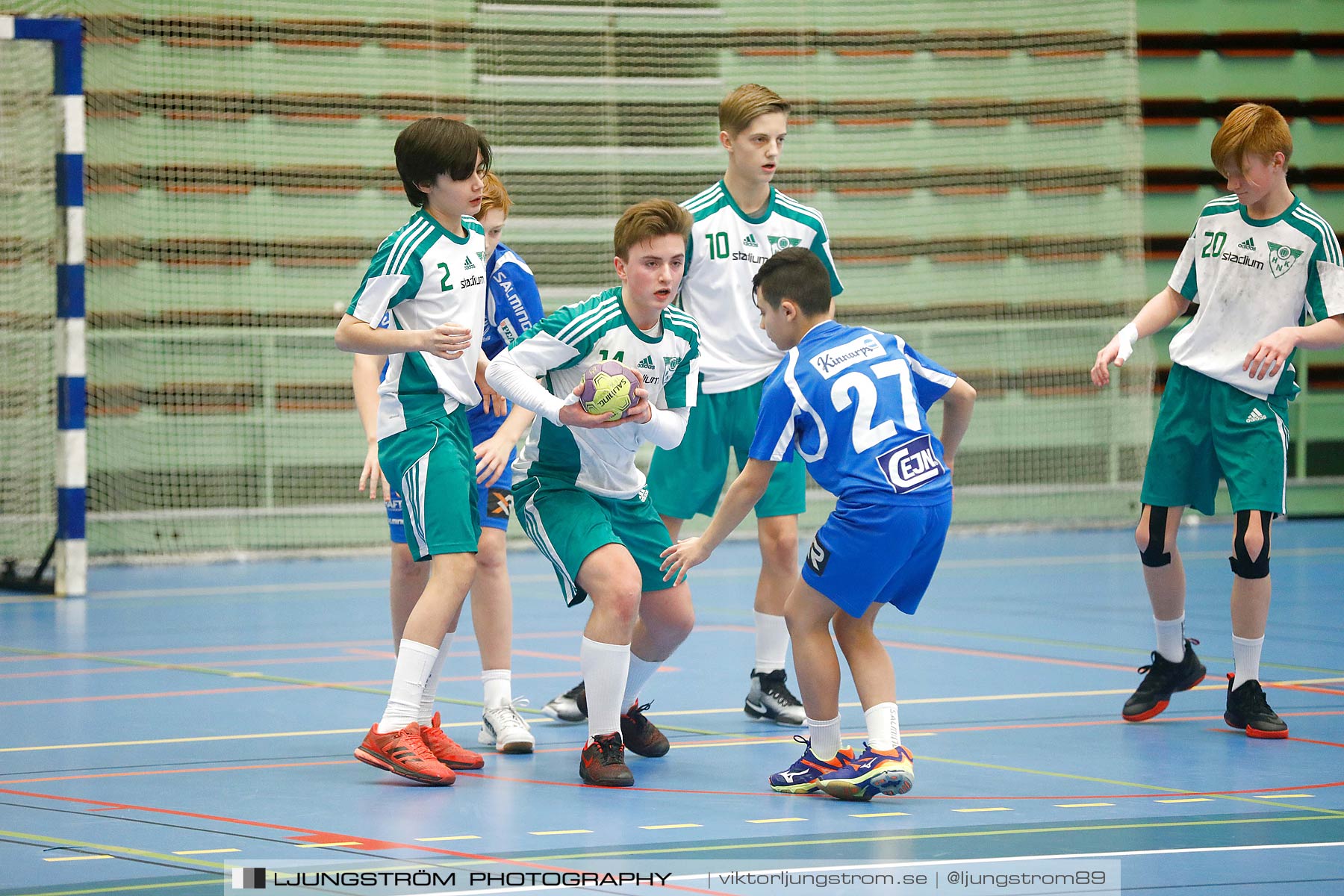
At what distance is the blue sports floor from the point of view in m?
3.51

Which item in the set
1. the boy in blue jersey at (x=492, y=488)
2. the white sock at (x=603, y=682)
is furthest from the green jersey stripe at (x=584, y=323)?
the white sock at (x=603, y=682)

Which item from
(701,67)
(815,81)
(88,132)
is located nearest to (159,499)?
(88,132)

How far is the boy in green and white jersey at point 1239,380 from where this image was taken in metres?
5.20

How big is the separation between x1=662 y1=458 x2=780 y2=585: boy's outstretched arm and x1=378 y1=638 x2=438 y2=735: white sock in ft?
2.36

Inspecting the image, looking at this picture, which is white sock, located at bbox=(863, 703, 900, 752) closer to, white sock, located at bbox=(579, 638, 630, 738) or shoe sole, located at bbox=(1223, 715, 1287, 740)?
white sock, located at bbox=(579, 638, 630, 738)

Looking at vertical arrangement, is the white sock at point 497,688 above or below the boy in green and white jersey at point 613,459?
below

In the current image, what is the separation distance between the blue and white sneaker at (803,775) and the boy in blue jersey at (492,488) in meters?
0.87

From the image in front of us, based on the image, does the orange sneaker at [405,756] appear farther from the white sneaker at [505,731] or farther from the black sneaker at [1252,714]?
the black sneaker at [1252,714]

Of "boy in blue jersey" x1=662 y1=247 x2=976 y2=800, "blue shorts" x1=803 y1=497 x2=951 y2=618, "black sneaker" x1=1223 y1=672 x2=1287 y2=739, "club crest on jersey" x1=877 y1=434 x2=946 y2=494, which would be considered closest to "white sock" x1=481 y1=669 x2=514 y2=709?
"boy in blue jersey" x1=662 y1=247 x2=976 y2=800

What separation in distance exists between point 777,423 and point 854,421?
0.65 ft

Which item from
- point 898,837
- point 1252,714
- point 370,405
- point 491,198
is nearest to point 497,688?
point 370,405

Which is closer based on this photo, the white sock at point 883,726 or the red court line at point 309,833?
the red court line at point 309,833

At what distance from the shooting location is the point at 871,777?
4086 mm

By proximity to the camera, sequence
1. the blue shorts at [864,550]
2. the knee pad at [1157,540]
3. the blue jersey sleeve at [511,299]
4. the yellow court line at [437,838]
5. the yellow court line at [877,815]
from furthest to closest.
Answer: the knee pad at [1157,540], the blue jersey sleeve at [511,299], the blue shorts at [864,550], the yellow court line at [877,815], the yellow court line at [437,838]
